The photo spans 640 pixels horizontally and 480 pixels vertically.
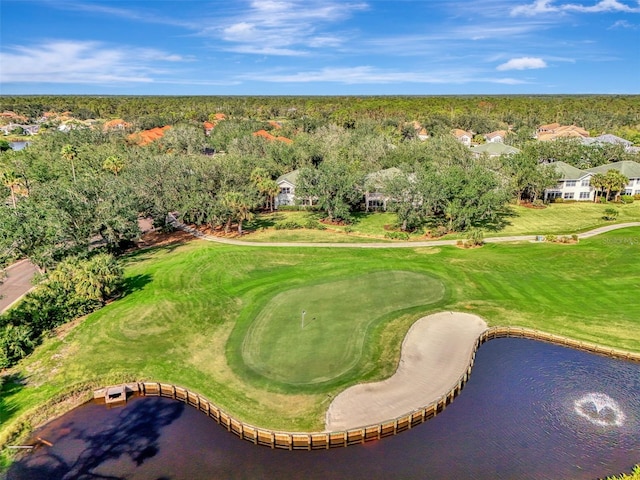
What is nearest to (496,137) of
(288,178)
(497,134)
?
(497,134)

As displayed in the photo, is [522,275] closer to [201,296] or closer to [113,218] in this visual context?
[201,296]

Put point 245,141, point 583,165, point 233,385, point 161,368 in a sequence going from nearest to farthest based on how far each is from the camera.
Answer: point 233,385 → point 161,368 → point 583,165 → point 245,141

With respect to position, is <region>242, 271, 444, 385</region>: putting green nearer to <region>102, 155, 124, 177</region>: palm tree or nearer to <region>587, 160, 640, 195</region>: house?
<region>102, 155, 124, 177</region>: palm tree

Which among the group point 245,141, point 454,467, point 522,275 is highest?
point 245,141

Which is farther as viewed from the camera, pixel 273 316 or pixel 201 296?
pixel 201 296

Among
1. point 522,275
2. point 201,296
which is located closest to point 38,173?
point 201,296

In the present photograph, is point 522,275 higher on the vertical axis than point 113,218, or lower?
lower

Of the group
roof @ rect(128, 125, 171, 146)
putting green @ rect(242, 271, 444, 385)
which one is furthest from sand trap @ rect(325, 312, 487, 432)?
roof @ rect(128, 125, 171, 146)

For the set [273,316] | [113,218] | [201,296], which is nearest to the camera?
[273,316]
